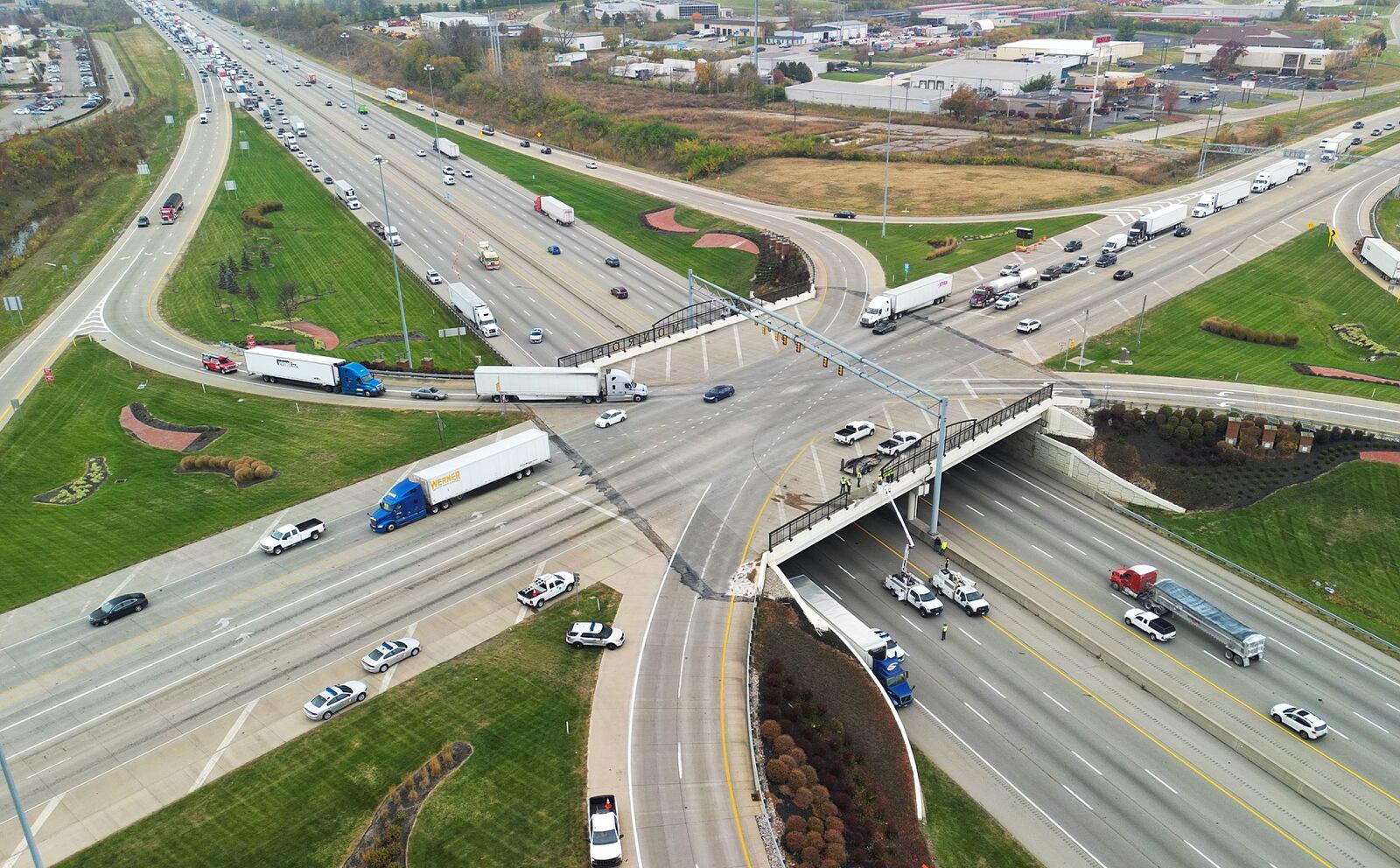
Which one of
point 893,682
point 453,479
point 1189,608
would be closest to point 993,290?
point 1189,608

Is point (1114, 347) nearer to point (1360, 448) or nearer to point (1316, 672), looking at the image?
point (1360, 448)

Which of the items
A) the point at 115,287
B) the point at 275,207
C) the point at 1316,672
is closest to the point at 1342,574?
the point at 1316,672

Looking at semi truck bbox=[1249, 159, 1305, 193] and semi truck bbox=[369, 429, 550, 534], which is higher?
semi truck bbox=[1249, 159, 1305, 193]

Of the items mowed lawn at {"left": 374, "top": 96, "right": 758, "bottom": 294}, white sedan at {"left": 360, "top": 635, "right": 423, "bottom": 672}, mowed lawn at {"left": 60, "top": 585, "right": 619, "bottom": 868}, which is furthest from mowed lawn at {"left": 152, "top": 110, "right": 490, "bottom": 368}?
mowed lawn at {"left": 60, "top": 585, "right": 619, "bottom": 868}

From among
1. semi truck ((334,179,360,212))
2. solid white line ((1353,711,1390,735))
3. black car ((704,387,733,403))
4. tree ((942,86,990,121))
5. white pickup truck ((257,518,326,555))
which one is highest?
tree ((942,86,990,121))

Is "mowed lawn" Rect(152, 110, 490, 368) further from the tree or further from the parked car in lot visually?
the tree

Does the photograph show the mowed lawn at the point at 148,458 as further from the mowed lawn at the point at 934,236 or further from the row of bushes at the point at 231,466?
the mowed lawn at the point at 934,236

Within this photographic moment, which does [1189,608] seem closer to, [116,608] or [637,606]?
[637,606]

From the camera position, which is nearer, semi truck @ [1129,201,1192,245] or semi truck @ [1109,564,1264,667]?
semi truck @ [1109,564,1264,667]
